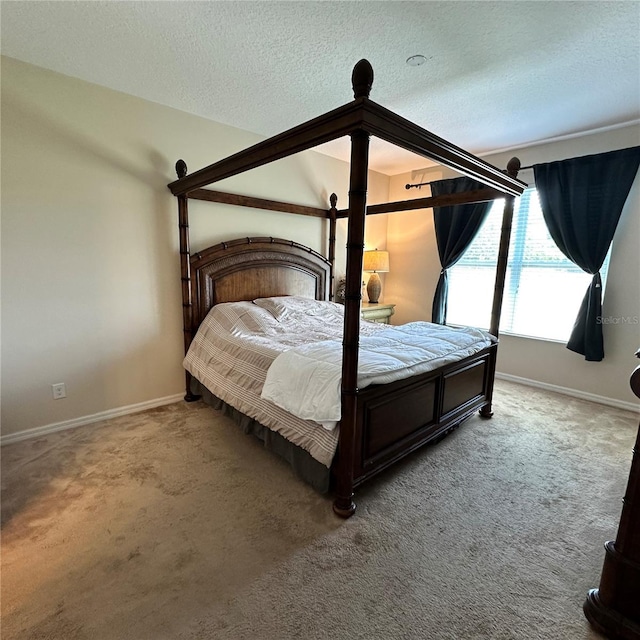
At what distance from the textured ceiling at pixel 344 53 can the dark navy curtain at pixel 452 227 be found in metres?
1.03

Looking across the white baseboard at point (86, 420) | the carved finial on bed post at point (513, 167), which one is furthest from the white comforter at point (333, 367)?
the white baseboard at point (86, 420)

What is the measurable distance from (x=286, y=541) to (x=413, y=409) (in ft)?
3.39

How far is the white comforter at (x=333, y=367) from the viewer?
1762mm

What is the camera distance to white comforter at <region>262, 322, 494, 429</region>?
69.4 inches

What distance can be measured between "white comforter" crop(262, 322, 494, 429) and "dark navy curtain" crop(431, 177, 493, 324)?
1801 mm

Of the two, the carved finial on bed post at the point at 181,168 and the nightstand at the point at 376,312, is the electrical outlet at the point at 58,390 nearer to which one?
the carved finial on bed post at the point at 181,168

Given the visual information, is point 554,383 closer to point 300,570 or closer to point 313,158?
point 300,570

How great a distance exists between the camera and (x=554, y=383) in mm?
3582

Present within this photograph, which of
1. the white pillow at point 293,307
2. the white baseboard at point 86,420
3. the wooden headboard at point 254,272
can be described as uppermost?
the wooden headboard at point 254,272

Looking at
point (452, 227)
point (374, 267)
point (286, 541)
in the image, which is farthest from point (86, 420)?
point (452, 227)

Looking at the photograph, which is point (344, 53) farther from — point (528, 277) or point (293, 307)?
point (528, 277)

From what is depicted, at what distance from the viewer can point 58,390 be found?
8.36ft

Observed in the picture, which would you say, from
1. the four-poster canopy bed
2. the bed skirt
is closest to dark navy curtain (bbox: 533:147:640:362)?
the four-poster canopy bed

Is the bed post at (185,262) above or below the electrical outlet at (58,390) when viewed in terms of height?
above
